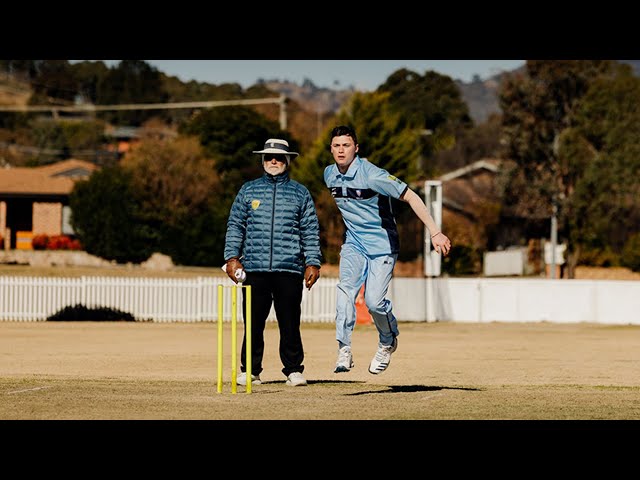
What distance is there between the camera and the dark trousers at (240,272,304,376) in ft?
41.2

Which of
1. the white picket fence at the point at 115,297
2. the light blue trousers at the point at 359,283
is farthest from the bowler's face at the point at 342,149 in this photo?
the white picket fence at the point at 115,297

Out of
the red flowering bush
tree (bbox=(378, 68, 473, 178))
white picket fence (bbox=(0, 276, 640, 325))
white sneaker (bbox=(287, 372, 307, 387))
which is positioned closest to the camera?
white sneaker (bbox=(287, 372, 307, 387))

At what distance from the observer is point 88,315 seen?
115ft

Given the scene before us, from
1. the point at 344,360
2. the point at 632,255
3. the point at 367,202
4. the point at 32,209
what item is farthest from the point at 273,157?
the point at 32,209

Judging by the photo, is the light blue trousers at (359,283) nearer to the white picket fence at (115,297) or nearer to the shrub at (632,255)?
the white picket fence at (115,297)

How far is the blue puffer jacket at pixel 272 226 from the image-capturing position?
40.7 feet

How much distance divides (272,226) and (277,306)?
0.79 m

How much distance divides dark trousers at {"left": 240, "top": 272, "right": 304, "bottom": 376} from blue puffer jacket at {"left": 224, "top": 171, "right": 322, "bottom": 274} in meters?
0.10

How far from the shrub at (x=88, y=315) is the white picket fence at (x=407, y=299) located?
0.15 m

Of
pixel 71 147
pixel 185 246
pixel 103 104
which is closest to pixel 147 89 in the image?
pixel 103 104

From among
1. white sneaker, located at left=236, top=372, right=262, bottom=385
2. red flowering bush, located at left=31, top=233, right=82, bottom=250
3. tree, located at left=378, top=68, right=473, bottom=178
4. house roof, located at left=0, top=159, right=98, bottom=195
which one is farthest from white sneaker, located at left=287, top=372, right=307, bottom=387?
tree, located at left=378, top=68, right=473, bottom=178

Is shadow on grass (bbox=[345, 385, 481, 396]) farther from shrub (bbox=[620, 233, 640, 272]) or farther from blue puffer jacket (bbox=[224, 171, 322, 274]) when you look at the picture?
shrub (bbox=[620, 233, 640, 272])
